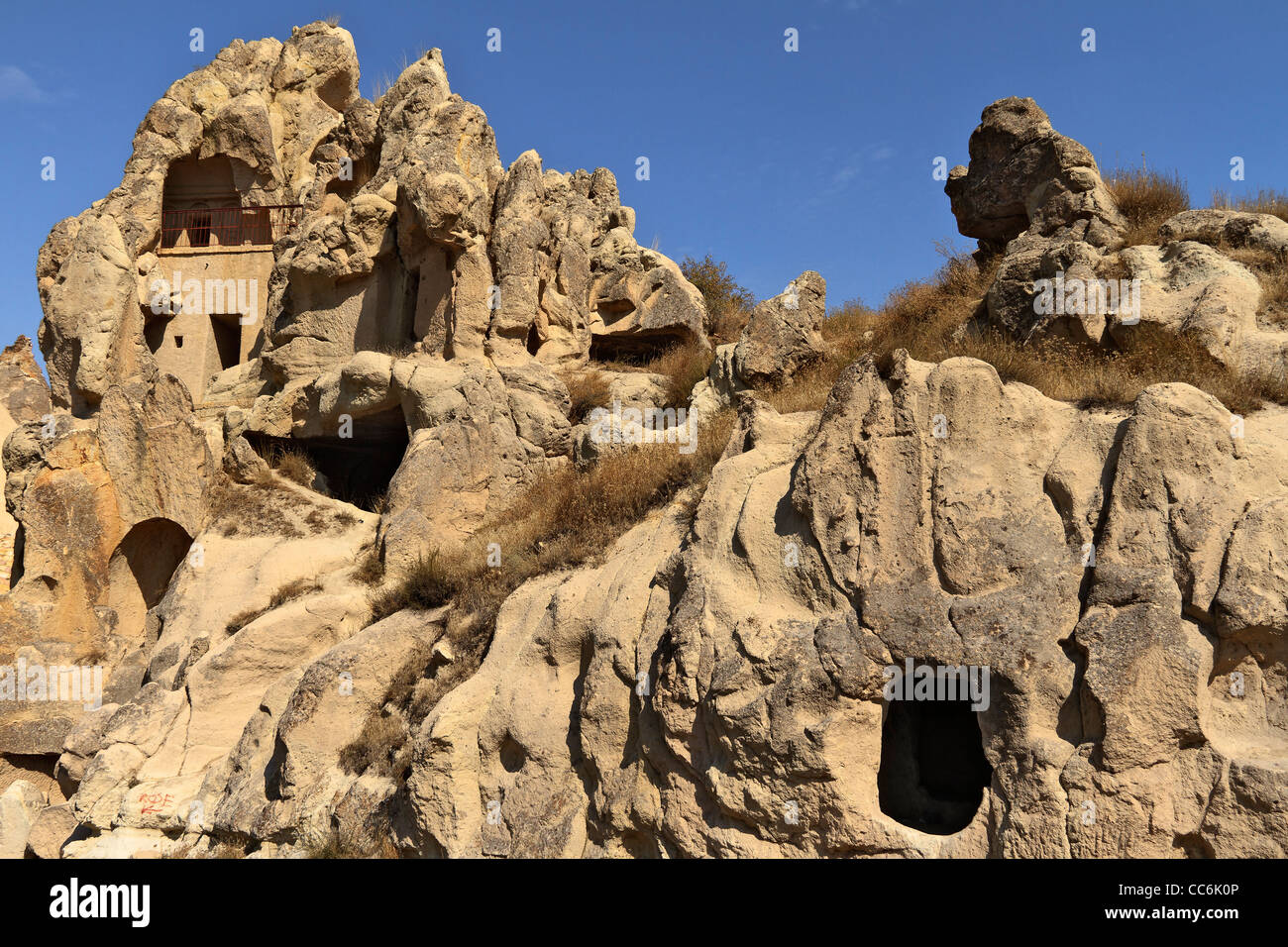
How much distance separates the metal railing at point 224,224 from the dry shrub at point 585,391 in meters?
6.36

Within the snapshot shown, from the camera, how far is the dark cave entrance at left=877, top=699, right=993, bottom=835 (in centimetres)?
593

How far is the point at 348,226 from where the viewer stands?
13508 mm

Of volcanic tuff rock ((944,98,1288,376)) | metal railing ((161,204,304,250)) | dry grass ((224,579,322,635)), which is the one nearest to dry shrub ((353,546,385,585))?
dry grass ((224,579,322,635))

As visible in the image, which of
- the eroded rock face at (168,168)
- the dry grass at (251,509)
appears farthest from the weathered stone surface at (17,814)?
the eroded rock face at (168,168)

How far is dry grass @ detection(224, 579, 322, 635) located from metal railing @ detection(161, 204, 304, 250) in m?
8.75

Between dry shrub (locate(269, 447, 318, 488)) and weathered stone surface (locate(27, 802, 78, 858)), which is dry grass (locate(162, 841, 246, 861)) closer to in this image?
weathered stone surface (locate(27, 802, 78, 858))

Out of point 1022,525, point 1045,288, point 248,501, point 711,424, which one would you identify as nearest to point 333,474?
point 248,501

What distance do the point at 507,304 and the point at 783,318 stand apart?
3.92 meters

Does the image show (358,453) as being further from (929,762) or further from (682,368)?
(929,762)

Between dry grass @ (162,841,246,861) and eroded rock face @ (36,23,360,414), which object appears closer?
dry grass @ (162,841,246,861)

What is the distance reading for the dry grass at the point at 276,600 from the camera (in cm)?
977

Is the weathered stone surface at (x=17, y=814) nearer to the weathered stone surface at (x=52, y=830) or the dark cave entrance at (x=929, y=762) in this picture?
the weathered stone surface at (x=52, y=830)

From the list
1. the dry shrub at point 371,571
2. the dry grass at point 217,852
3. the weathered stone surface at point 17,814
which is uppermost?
the dry shrub at point 371,571

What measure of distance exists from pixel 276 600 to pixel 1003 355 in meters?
7.28
